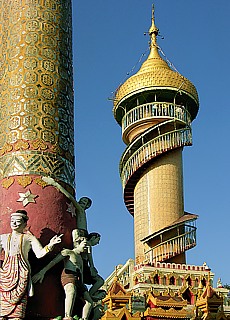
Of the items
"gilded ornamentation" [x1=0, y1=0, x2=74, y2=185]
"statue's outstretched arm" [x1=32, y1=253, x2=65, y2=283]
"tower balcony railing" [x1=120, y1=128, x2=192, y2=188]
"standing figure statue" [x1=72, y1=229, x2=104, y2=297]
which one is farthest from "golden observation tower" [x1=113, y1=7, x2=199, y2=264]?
"statue's outstretched arm" [x1=32, y1=253, x2=65, y2=283]

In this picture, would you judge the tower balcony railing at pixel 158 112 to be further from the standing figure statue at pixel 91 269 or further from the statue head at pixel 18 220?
the statue head at pixel 18 220

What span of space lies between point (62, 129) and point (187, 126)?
98.2ft

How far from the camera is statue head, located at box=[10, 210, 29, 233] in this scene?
6.23m

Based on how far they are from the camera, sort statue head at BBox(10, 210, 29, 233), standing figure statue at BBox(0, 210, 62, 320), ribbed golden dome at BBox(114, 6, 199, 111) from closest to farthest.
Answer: standing figure statue at BBox(0, 210, 62, 320)
statue head at BBox(10, 210, 29, 233)
ribbed golden dome at BBox(114, 6, 199, 111)

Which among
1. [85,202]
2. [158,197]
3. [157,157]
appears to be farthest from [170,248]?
[85,202]

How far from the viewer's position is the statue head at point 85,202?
7.12m

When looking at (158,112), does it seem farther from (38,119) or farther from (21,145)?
(21,145)

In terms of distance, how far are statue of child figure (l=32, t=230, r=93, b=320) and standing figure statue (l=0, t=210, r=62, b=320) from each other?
23 centimetres

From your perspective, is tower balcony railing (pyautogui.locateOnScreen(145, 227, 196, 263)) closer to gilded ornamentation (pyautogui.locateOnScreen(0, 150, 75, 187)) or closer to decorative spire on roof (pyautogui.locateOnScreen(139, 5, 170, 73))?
decorative spire on roof (pyautogui.locateOnScreen(139, 5, 170, 73))

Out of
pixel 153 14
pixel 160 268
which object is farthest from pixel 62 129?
pixel 153 14

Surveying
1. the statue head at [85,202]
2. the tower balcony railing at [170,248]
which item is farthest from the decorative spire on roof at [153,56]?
the statue head at [85,202]

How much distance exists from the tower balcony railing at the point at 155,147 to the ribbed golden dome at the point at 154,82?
9.75 ft

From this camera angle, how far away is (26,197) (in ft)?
22.1

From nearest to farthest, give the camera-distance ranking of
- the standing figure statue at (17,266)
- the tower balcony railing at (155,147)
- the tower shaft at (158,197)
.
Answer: the standing figure statue at (17,266) < the tower shaft at (158,197) < the tower balcony railing at (155,147)
